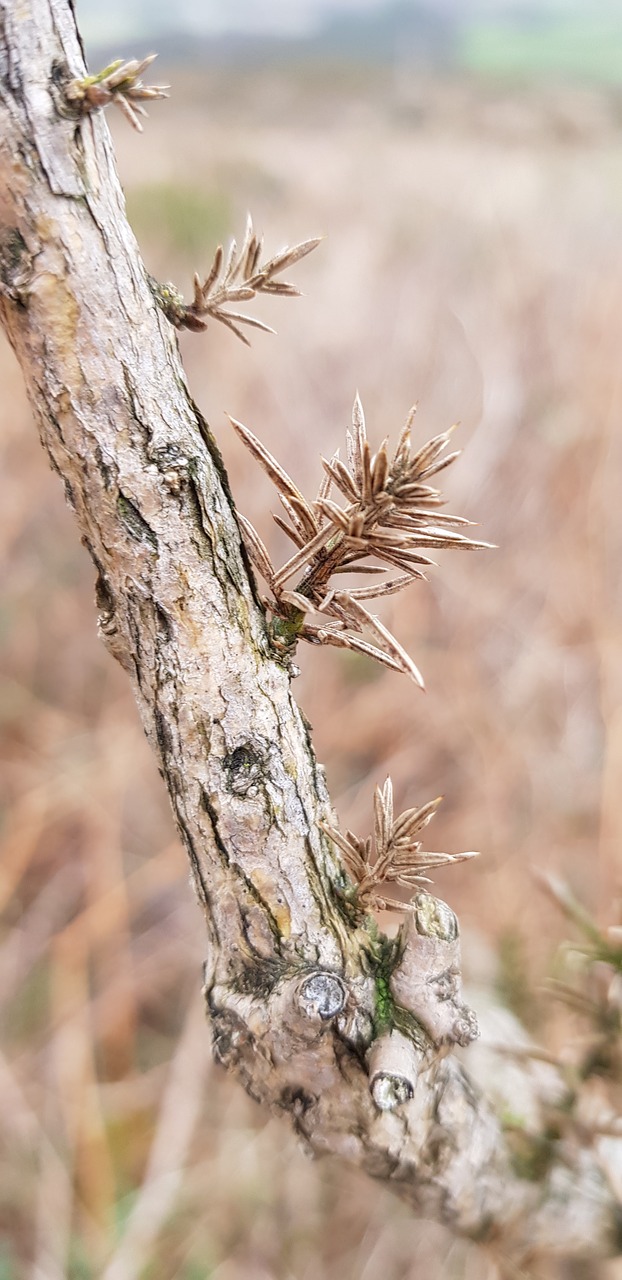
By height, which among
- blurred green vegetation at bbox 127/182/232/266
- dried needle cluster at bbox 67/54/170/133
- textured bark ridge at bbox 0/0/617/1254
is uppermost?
blurred green vegetation at bbox 127/182/232/266

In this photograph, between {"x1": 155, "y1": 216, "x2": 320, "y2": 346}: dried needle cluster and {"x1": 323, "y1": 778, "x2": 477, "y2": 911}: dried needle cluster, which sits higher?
{"x1": 155, "y1": 216, "x2": 320, "y2": 346}: dried needle cluster

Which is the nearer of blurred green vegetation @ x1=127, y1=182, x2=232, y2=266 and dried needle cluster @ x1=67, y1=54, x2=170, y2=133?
dried needle cluster @ x1=67, y1=54, x2=170, y2=133

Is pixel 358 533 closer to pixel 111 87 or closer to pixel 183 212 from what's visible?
pixel 111 87

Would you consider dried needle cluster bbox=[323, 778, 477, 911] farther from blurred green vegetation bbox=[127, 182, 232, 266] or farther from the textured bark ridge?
blurred green vegetation bbox=[127, 182, 232, 266]

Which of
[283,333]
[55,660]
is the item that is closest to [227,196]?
[283,333]

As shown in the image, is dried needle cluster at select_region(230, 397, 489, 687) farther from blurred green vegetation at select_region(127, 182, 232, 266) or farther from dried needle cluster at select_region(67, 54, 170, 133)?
blurred green vegetation at select_region(127, 182, 232, 266)

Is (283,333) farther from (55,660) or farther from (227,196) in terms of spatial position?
(227,196)

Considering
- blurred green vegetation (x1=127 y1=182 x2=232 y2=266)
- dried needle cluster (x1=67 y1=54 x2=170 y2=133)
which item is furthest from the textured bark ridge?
blurred green vegetation (x1=127 y1=182 x2=232 y2=266)
